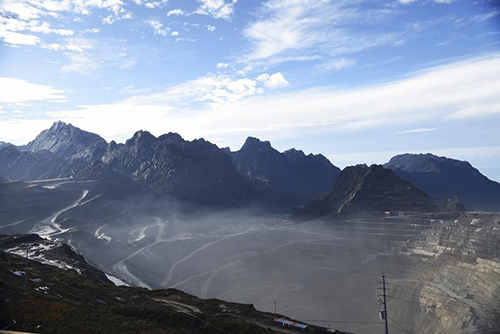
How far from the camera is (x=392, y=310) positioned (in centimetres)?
12219

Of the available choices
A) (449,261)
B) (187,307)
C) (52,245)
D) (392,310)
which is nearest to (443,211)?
(449,261)

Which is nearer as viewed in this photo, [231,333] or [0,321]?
[0,321]

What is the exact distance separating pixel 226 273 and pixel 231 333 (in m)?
126

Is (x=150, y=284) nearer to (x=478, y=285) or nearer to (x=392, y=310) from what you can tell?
(x=392, y=310)

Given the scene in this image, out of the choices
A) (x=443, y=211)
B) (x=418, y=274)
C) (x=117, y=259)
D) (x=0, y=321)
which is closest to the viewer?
(x=0, y=321)

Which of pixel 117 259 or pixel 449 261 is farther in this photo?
pixel 117 259

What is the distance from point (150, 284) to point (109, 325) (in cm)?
11871

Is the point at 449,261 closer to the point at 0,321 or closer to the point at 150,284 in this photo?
the point at 150,284

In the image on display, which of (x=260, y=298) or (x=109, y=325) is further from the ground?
(x=109, y=325)

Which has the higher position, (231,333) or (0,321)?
(0,321)

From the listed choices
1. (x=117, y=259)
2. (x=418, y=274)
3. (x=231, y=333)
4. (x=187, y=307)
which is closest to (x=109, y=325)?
(x=231, y=333)

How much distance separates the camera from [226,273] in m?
180

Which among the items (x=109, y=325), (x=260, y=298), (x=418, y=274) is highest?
(x=109, y=325)

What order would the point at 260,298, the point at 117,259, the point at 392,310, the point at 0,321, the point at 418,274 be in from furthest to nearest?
the point at 117,259 < the point at 260,298 < the point at 418,274 < the point at 392,310 < the point at 0,321
